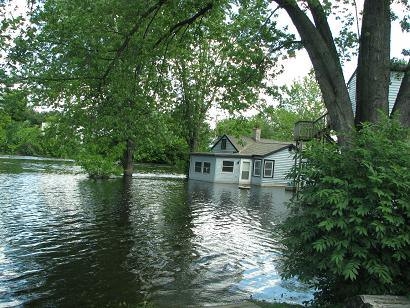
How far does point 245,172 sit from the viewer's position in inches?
1582

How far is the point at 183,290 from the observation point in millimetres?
8328

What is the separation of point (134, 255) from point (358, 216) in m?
6.99

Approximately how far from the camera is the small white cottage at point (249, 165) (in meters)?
38.8

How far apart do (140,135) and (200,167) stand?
93.7ft

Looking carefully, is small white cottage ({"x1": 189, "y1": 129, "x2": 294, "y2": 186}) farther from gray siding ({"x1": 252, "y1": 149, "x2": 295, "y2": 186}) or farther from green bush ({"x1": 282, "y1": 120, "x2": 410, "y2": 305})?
green bush ({"x1": 282, "y1": 120, "x2": 410, "y2": 305})

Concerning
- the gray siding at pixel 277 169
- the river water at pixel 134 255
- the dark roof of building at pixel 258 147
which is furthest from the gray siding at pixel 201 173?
the river water at pixel 134 255

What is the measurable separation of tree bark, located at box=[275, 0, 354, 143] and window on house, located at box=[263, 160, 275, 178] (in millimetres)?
30513

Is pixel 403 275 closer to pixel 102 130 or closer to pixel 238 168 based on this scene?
pixel 102 130

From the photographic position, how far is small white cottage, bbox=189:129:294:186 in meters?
38.8

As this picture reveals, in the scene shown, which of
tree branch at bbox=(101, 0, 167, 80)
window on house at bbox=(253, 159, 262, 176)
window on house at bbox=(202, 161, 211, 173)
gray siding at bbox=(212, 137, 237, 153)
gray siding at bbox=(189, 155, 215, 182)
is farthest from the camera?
gray siding at bbox=(212, 137, 237, 153)

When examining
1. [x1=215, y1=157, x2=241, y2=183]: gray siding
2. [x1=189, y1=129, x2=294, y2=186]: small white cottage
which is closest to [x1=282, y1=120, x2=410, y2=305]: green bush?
[x1=189, y1=129, x2=294, y2=186]: small white cottage

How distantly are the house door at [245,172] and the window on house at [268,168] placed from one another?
2.03 m

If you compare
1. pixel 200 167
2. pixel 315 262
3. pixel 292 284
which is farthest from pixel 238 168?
pixel 315 262

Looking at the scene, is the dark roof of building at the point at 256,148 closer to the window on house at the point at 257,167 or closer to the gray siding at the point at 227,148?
the gray siding at the point at 227,148
